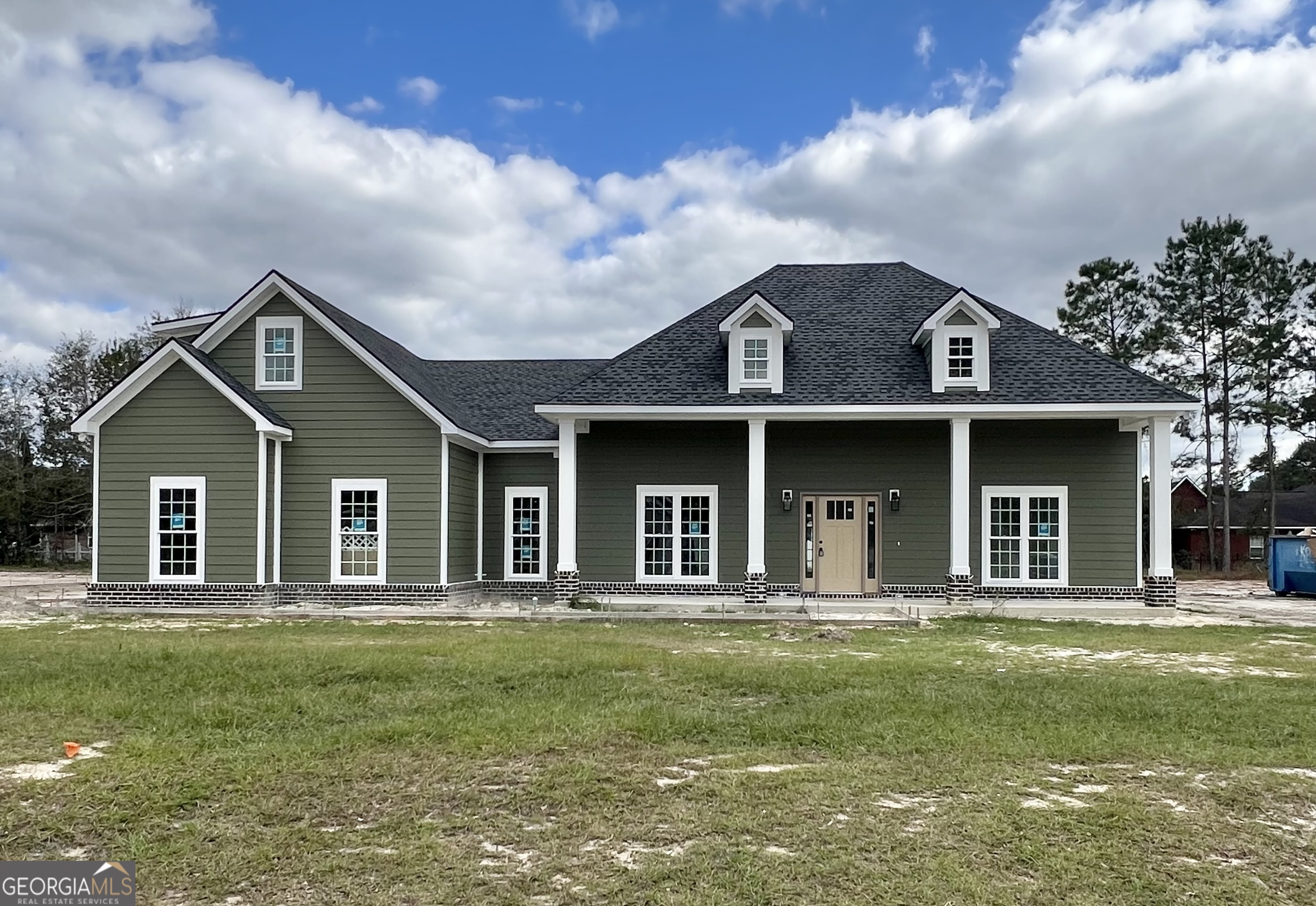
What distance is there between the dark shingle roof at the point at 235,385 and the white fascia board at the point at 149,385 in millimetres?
54

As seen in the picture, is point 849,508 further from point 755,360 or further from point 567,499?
point 567,499

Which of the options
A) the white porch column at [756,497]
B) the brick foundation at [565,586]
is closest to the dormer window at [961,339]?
the white porch column at [756,497]

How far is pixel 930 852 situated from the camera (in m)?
4.34

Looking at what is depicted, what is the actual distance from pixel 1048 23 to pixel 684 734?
514 inches

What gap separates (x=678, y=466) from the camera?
19.0m

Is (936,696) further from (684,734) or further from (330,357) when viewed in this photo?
(330,357)

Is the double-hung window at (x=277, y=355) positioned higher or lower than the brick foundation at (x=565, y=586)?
higher

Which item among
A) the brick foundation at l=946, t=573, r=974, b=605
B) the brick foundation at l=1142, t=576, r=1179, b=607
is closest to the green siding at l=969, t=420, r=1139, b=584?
the brick foundation at l=1142, t=576, r=1179, b=607

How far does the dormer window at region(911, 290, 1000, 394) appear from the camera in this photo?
57.8 feet

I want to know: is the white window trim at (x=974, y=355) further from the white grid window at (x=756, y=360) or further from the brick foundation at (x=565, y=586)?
the brick foundation at (x=565, y=586)

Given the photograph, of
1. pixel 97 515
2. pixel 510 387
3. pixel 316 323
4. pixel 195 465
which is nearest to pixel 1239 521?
pixel 510 387

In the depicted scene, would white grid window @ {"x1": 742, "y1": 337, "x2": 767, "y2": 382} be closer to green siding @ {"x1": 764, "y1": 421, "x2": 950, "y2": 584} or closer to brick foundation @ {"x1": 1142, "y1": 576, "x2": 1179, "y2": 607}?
green siding @ {"x1": 764, "y1": 421, "x2": 950, "y2": 584}

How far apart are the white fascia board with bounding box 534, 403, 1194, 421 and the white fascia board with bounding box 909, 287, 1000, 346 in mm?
1537

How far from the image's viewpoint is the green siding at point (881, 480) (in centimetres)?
1856
